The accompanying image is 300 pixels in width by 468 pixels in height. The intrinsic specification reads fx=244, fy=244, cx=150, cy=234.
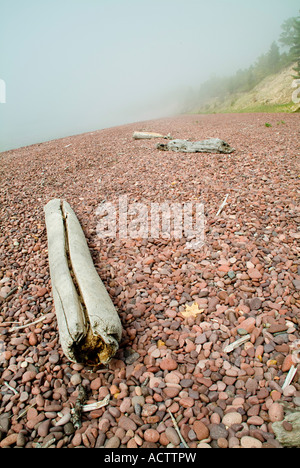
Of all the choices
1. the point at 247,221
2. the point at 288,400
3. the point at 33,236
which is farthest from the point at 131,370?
the point at 33,236

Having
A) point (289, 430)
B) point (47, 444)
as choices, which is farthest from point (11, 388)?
point (289, 430)

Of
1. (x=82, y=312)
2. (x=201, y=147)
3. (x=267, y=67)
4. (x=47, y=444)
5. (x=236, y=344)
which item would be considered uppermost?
(x=267, y=67)

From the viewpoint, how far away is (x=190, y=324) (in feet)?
7.44

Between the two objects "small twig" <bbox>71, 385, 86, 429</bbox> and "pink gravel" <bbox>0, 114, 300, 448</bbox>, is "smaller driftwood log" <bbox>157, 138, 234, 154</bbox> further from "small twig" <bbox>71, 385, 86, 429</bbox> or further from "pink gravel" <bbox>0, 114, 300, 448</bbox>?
"small twig" <bbox>71, 385, 86, 429</bbox>

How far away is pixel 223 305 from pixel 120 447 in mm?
1399

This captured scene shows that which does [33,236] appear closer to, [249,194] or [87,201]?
[87,201]

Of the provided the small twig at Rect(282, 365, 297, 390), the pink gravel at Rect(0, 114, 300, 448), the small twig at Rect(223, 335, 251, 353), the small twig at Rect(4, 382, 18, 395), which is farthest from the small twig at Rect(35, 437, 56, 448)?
the small twig at Rect(282, 365, 297, 390)

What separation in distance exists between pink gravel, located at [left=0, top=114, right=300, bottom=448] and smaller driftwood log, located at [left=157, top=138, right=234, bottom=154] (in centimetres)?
196

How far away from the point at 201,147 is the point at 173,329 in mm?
5524

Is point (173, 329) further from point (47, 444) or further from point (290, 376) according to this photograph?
point (47, 444)

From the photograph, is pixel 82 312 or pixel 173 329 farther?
pixel 173 329

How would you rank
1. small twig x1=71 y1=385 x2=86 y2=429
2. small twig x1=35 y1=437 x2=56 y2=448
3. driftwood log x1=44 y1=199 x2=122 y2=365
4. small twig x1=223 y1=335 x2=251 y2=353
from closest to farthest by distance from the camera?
small twig x1=35 y1=437 x2=56 y2=448
small twig x1=71 y1=385 x2=86 y2=429
driftwood log x1=44 y1=199 x2=122 y2=365
small twig x1=223 y1=335 x2=251 y2=353

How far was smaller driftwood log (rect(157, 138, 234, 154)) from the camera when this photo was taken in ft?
20.5

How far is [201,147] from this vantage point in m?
6.59
